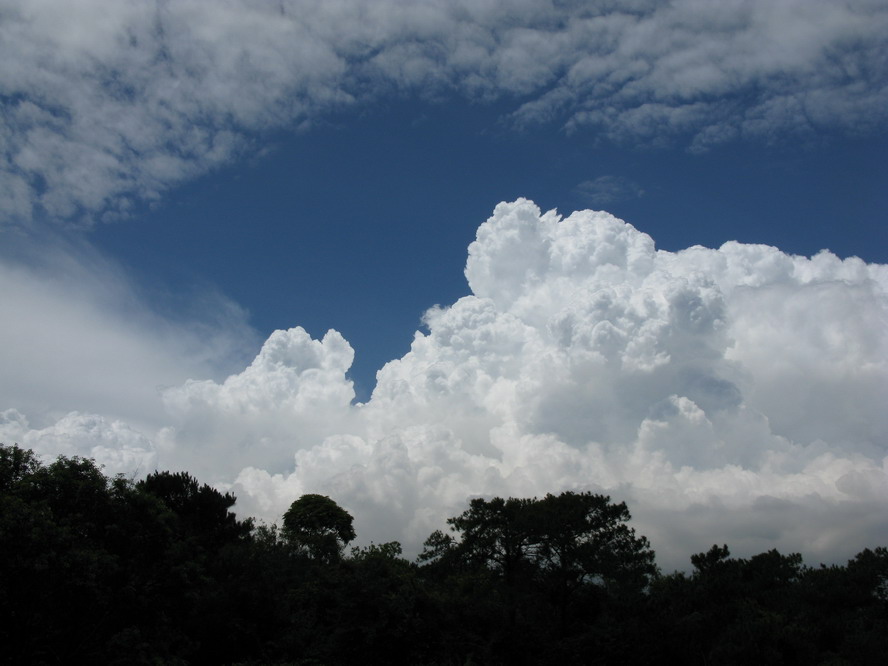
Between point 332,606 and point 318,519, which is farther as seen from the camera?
point 318,519

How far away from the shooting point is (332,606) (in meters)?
29.5

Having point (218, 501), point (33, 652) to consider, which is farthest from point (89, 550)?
point (218, 501)

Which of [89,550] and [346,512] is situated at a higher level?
Result: [346,512]

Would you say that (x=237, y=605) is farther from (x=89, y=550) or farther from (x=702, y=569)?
(x=702, y=569)

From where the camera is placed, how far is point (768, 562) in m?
43.0

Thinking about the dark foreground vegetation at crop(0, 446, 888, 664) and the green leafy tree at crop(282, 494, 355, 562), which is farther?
the green leafy tree at crop(282, 494, 355, 562)

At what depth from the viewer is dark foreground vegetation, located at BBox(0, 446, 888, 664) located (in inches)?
886

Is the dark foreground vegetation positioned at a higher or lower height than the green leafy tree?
lower

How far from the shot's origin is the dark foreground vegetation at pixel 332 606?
22516 mm

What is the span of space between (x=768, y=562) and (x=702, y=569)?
8.28 metres

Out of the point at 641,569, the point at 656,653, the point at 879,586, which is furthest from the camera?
the point at 641,569

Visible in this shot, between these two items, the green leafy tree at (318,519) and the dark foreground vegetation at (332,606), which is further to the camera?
the green leafy tree at (318,519)

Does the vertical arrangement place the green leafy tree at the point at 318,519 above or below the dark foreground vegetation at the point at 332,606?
above

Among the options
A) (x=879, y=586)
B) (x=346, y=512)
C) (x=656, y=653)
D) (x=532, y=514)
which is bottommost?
(x=656, y=653)
